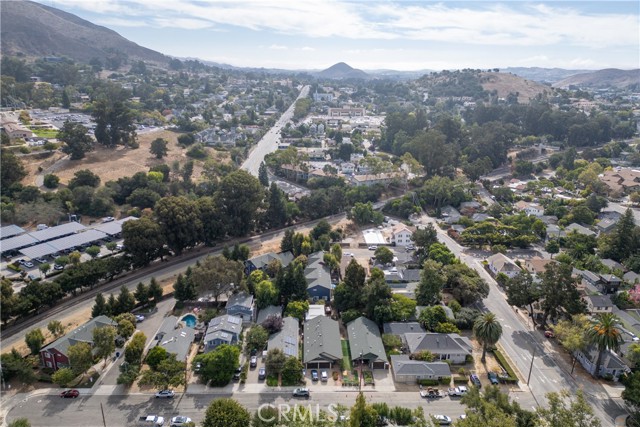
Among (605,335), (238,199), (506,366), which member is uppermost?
(238,199)

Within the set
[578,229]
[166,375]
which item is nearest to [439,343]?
[166,375]

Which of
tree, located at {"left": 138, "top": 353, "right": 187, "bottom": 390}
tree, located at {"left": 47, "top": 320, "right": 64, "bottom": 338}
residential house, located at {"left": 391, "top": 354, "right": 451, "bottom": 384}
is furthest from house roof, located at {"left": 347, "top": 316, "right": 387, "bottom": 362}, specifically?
tree, located at {"left": 47, "top": 320, "right": 64, "bottom": 338}

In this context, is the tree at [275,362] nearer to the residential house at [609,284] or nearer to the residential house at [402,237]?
the residential house at [402,237]

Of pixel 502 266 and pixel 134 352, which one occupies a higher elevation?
pixel 134 352

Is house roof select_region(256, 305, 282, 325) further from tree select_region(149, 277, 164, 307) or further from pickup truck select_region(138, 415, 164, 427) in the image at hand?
pickup truck select_region(138, 415, 164, 427)

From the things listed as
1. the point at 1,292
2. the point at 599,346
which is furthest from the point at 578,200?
the point at 1,292

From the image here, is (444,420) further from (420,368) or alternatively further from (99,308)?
(99,308)

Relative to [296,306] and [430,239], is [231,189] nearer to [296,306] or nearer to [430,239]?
[296,306]
